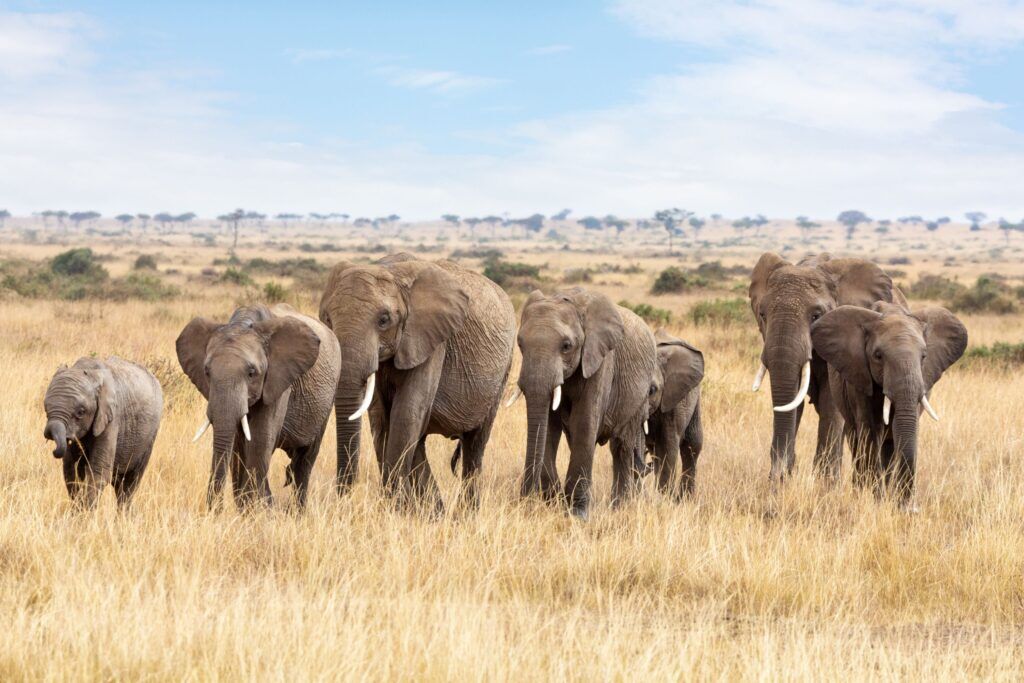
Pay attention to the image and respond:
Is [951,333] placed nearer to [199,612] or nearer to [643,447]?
[643,447]

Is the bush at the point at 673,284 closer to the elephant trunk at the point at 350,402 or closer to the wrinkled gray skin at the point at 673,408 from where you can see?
the wrinkled gray skin at the point at 673,408

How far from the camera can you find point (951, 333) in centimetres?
952

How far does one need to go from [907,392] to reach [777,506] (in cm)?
126

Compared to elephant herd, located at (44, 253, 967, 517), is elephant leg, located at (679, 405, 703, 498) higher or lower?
lower

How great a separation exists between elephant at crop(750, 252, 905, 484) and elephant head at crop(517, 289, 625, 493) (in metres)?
2.06

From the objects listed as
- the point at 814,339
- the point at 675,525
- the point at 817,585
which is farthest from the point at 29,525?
the point at 814,339

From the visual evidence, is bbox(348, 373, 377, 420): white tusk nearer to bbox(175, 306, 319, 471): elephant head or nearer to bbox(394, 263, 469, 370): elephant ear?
bbox(394, 263, 469, 370): elephant ear

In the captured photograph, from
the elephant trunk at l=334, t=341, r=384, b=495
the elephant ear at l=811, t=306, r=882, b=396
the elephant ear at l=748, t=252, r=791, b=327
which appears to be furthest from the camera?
the elephant ear at l=748, t=252, r=791, b=327

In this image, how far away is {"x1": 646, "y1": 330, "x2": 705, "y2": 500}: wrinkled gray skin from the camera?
376 inches

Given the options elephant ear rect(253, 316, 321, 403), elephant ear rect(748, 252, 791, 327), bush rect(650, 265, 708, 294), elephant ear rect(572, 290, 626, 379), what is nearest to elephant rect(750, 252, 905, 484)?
elephant ear rect(748, 252, 791, 327)

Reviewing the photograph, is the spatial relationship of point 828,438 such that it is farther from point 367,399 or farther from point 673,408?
point 367,399

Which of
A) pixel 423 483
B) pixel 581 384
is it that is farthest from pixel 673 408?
pixel 423 483

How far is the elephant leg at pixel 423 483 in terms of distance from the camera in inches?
316

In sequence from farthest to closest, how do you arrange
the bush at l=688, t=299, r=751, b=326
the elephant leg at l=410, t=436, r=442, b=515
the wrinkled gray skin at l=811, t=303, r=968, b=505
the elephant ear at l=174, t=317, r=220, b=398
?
the bush at l=688, t=299, r=751, b=326 < the wrinkled gray skin at l=811, t=303, r=968, b=505 < the elephant leg at l=410, t=436, r=442, b=515 < the elephant ear at l=174, t=317, r=220, b=398
